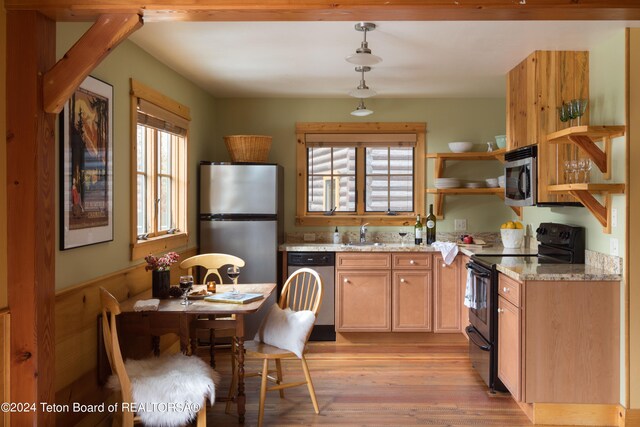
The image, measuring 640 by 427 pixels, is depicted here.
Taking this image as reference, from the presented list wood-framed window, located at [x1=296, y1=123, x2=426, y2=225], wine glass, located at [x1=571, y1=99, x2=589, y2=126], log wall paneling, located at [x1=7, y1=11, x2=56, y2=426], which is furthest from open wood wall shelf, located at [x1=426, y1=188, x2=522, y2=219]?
log wall paneling, located at [x1=7, y1=11, x2=56, y2=426]

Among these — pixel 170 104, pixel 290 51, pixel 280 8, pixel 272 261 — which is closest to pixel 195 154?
pixel 170 104

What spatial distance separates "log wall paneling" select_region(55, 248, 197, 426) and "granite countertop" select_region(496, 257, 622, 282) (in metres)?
2.42

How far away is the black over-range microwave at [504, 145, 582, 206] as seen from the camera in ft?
13.0

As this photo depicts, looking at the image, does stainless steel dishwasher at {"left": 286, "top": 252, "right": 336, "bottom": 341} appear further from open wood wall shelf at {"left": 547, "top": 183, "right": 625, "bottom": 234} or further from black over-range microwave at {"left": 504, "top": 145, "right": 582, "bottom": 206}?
open wood wall shelf at {"left": 547, "top": 183, "right": 625, "bottom": 234}

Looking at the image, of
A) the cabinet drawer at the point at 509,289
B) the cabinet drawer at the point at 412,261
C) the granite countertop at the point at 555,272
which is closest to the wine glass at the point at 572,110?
the granite countertop at the point at 555,272

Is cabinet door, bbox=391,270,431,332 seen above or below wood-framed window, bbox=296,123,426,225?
below

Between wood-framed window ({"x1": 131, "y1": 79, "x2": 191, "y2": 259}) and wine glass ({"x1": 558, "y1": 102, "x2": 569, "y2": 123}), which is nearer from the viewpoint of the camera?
wine glass ({"x1": 558, "y1": 102, "x2": 569, "y2": 123})

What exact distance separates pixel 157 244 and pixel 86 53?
6.56 feet

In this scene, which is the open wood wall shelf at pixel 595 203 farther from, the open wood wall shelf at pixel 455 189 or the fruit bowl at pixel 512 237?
the open wood wall shelf at pixel 455 189

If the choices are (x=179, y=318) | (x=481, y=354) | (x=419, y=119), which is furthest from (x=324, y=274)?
(x=179, y=318)

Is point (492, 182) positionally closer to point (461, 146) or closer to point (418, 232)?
point (461, 146)

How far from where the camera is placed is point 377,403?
3752mm

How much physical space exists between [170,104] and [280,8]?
2355 mm

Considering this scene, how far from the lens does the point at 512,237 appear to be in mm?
4863
